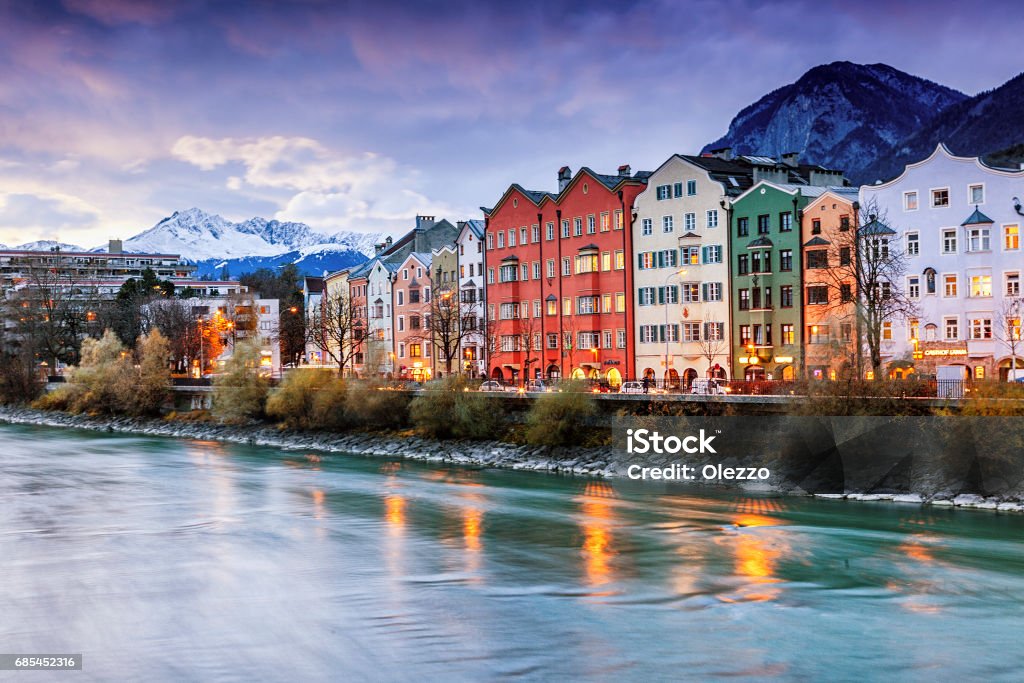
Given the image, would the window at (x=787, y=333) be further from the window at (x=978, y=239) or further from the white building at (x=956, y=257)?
the window at (x=978, y=239)

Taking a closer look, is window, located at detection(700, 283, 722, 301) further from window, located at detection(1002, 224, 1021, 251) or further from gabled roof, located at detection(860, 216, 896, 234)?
window, located at detection(1002, 224, 1021, 251)

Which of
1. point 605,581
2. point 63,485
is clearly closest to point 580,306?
point 63,485

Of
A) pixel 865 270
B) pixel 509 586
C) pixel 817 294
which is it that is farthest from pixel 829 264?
pixel 509 586

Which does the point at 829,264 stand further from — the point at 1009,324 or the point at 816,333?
the point at 1009,324

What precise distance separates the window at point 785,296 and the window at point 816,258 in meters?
2.05

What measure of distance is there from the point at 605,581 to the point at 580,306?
51.9 metres

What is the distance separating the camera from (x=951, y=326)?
199ft

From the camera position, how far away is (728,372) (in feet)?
228

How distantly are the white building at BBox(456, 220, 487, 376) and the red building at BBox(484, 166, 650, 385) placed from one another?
1.35 m

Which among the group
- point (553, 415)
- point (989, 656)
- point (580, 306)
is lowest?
point (989, 656)

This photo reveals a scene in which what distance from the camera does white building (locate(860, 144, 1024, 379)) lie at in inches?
2301

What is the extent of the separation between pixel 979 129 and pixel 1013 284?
454 feet

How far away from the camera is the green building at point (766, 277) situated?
218 ft

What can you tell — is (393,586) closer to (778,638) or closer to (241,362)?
(778,638)
